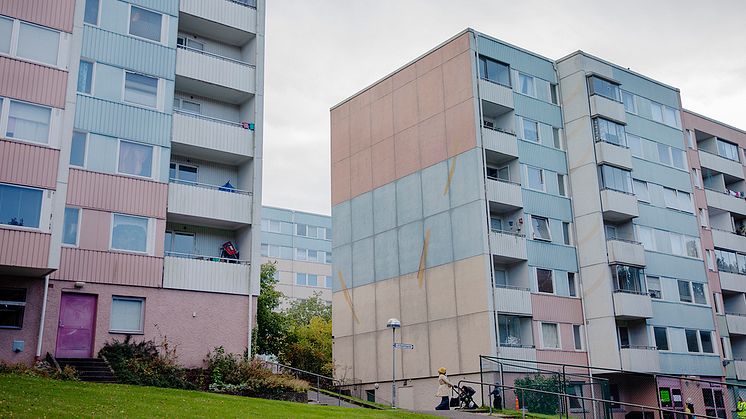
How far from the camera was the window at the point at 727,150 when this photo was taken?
55906 millimetres

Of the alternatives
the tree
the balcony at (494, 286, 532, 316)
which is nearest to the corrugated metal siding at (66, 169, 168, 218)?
the tree

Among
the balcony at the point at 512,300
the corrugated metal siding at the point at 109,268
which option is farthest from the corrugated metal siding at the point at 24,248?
the balcony at the point at 512,300

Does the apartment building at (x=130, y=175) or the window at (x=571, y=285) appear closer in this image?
the apartment building at (x=130, y=175)

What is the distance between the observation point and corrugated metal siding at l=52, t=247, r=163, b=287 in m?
27.5

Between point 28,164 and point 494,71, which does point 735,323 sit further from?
point 28,164

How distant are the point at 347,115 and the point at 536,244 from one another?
15.7 metres

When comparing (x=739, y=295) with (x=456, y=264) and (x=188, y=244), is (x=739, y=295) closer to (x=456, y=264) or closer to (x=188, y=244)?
(x=456, y=264)

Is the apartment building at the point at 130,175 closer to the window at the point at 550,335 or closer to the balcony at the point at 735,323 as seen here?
the window at the point at 550,335

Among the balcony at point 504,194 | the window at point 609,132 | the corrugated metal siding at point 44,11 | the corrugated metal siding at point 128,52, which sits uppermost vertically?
the window at point 609,132

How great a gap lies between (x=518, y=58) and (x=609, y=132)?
23.5ft

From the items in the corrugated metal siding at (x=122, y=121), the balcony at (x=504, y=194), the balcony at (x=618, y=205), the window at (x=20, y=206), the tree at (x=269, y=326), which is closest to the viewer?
the window at (x=20, y=206)

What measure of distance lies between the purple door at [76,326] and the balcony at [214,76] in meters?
10.7

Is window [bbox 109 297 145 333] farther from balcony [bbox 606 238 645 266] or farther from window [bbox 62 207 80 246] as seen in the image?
balcony [bbox 606 238 645 266]

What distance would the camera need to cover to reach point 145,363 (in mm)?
26922
